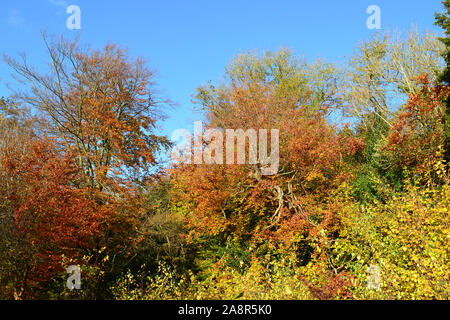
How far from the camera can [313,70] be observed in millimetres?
25578

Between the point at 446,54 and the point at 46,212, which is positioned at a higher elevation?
the point at 446,54

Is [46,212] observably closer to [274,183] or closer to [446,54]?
[274,183]

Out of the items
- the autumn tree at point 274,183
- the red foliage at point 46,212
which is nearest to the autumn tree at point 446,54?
the autumn tree at point 274,183

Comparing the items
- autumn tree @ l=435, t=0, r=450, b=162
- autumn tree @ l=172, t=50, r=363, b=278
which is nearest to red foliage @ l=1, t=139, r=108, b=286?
autumn tree @ l=172, t=50, r=363, b=278

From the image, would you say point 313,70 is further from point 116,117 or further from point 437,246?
point 437,246

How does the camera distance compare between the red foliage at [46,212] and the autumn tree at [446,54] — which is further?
the autumn tree at [446,54]

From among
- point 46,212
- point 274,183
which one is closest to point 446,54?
point 274,183

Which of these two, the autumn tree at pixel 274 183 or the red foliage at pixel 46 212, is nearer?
the red foliage at pixel 46 212

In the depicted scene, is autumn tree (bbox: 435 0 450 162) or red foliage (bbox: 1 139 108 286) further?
autumn tree (bbox: 435 0 450 162)

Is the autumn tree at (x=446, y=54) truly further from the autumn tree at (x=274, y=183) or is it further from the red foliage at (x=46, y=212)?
the red foliage at (x=46, y=212)

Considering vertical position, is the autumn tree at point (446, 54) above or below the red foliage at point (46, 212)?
above

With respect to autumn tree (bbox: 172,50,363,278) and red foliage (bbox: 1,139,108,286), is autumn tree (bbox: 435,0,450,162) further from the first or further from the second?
red foliage (bbox: 1,139,108,286)
